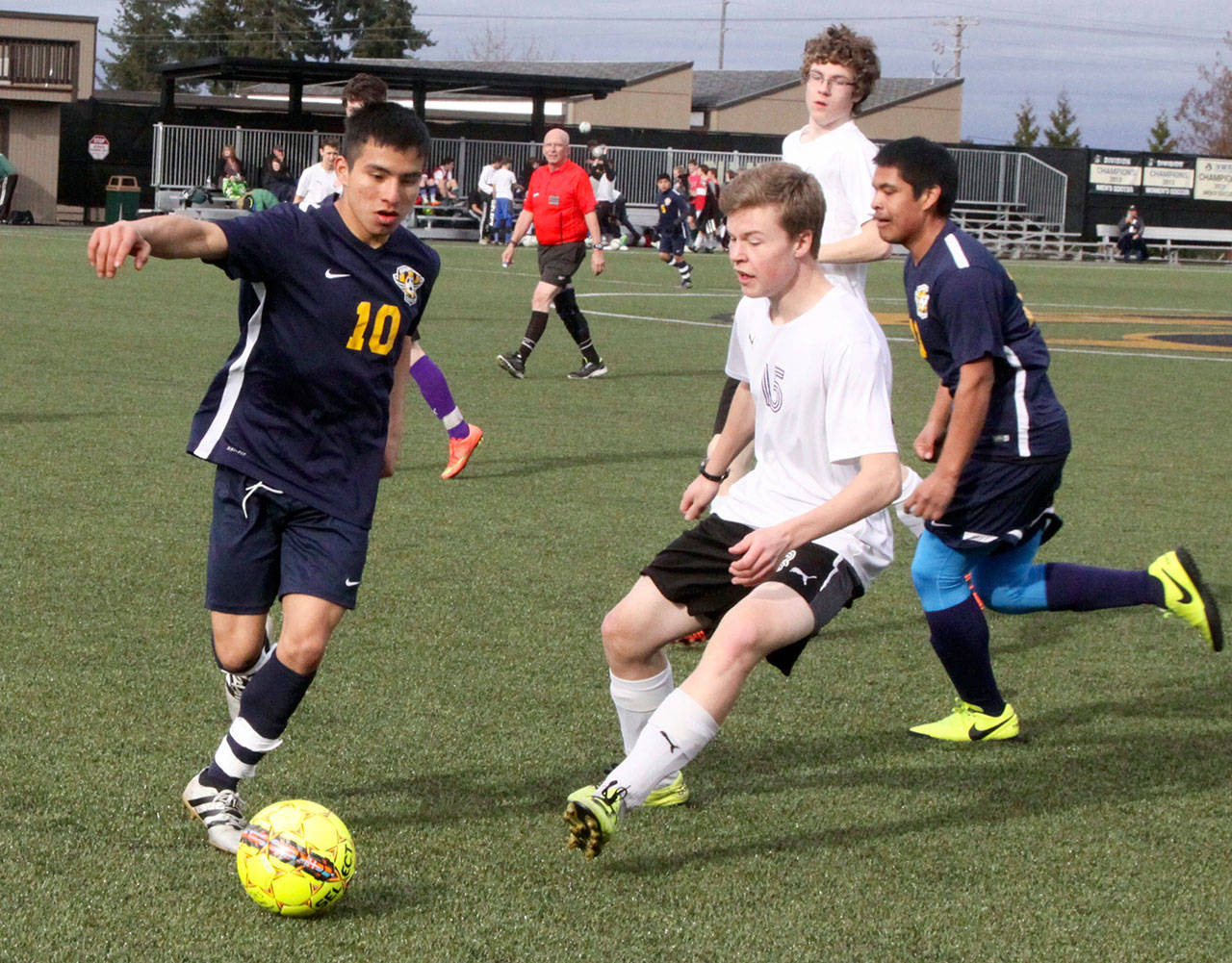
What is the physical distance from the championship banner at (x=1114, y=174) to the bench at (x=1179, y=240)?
3.77ft

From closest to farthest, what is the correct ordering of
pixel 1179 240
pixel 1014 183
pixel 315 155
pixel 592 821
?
pixel 592 821, pixel 315 155, pixel 1179 240, pixel 1014 183

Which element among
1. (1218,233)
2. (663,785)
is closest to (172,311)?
(663,785)

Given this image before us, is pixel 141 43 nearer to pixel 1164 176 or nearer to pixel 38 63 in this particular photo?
pixel 38 63

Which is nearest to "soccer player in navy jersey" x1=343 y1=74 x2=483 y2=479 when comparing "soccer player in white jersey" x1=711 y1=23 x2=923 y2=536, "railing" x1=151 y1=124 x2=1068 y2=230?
"soccer player in white jersey" x1=711 y1=23 x2=923 y2=536

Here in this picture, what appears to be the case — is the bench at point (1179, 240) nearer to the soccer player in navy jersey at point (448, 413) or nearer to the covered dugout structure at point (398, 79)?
the covered dugout structure at point (398, 79)

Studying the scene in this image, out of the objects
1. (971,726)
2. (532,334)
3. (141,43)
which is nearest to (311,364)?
(971,726)

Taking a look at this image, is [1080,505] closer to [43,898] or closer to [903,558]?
[903,558]

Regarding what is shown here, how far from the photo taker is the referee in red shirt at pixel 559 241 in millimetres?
13461

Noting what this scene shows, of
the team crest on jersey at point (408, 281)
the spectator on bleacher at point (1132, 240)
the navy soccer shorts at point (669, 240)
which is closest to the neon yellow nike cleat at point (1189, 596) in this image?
the team crest on jersey at point (408, 281)

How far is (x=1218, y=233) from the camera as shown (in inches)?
1999

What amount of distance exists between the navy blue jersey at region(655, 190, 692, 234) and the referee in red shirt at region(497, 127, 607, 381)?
50.4ft

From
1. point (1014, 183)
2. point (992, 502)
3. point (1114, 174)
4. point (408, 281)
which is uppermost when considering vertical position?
point (1114, 174)

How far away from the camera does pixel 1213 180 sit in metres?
50.7

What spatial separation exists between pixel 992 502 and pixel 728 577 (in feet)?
4.06
